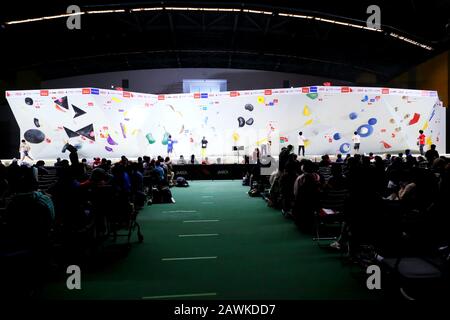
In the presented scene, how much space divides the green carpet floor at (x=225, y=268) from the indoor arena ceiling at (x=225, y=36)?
410 inches

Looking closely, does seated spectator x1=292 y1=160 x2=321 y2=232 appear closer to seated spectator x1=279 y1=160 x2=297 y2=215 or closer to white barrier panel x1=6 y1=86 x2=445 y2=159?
seated spectator x1=279 y1=160 x2=297 y2=215

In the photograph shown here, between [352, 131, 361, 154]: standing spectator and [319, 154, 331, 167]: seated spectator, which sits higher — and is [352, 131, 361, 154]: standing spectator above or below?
above

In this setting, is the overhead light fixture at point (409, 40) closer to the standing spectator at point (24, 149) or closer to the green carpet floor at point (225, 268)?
the green carpet floor at point (225, 268)

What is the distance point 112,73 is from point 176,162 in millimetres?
10223

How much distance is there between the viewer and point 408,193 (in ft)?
15.4

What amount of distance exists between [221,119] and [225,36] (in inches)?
172

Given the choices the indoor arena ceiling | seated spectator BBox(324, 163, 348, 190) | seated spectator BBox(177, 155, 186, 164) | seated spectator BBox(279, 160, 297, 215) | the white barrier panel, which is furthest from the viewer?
the white barrier panel

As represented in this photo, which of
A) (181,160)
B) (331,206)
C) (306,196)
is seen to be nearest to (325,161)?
(306,196)

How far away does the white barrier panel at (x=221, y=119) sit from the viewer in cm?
1695

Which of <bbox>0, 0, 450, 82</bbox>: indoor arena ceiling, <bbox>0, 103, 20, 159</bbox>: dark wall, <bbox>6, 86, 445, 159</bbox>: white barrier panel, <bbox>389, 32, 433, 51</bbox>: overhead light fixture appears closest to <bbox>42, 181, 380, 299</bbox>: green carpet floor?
<bbox>0, 0, 450, 82</bbox>: indoor arena ceiling

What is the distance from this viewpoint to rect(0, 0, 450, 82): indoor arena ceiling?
1419 centimetres

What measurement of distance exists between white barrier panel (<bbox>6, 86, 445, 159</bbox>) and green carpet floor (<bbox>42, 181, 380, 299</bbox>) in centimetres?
1083

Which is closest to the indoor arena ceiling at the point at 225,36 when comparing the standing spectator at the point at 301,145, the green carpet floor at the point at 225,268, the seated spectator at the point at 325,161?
the standing spectator at the point at 301,145

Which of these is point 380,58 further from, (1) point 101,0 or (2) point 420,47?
(1) point 101,0
